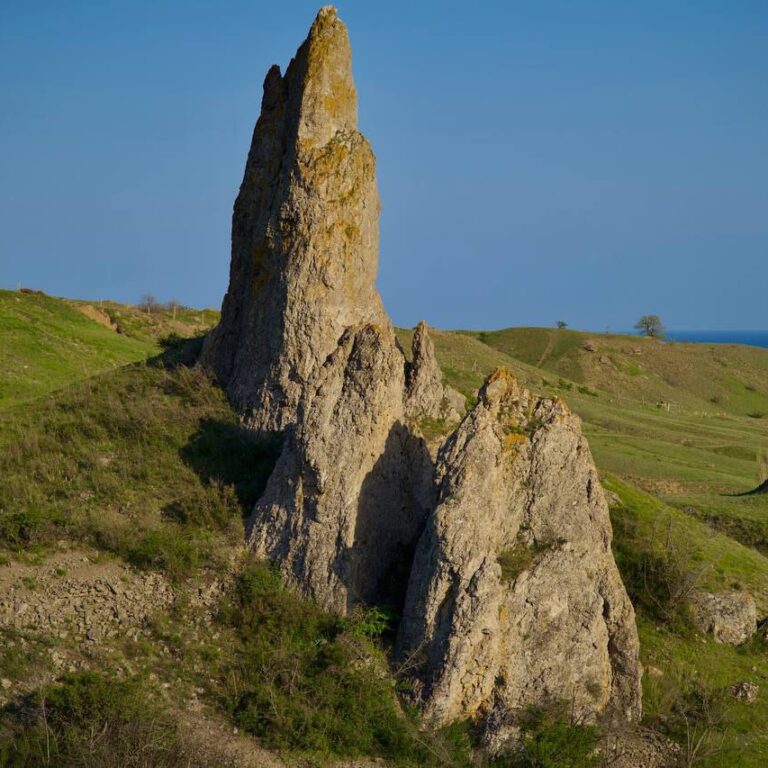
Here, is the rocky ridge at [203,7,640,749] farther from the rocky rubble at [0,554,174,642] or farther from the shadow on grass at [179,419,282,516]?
the rocky rubble at [0,554,174,642]

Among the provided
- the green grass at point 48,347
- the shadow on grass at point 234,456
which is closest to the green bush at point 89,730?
the shadow on grass at point 234,456

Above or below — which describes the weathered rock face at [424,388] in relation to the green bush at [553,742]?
above

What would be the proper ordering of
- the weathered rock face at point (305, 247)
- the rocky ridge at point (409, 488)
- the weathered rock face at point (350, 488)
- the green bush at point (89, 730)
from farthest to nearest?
the weathered rock face at point (305, 247), the weathered rock face at point (350, 488), the rocky ridge at point (409, 488), the green bush at point (89, 730)

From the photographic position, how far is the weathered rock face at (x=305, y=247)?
2122cm

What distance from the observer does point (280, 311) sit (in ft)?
70.0

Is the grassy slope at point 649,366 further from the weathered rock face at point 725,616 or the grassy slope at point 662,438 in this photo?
the weathered rock face at point 725,616

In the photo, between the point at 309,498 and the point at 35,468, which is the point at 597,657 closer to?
the point at 309,498

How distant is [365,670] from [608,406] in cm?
5897

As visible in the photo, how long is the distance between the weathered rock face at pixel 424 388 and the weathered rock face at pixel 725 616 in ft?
22.4

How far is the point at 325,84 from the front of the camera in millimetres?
22859

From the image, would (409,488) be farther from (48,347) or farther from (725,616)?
(48,347)

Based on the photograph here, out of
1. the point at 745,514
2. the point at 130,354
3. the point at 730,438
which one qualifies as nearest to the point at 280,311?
the point at 745,514

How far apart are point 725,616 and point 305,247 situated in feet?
40.7

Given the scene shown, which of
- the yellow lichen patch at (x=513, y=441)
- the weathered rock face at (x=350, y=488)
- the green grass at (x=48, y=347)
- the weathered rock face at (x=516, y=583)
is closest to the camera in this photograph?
the weathered rock face at (x=516, y=583)
